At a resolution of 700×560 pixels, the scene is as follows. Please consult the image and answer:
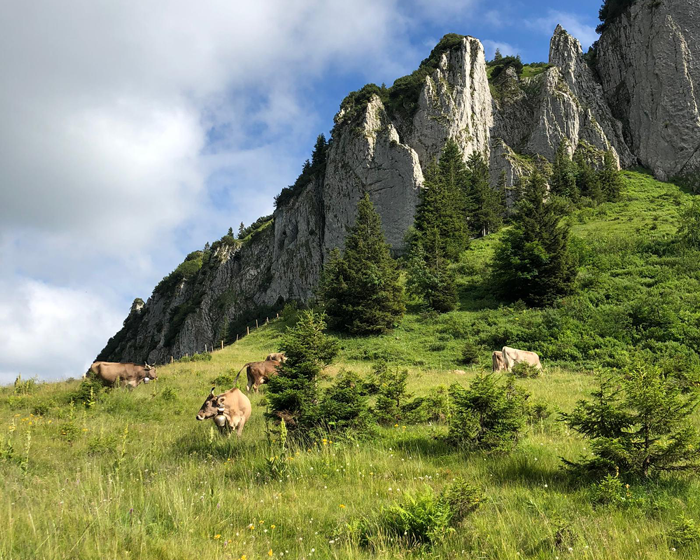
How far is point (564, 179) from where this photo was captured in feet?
194

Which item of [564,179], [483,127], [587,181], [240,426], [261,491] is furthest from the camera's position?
[483,127]

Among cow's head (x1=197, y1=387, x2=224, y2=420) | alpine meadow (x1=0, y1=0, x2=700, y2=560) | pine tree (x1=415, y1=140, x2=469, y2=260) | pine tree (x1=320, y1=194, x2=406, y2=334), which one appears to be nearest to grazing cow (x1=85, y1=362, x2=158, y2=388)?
alpine meadow (x1=0, y1=0, x2=700, y2=560)

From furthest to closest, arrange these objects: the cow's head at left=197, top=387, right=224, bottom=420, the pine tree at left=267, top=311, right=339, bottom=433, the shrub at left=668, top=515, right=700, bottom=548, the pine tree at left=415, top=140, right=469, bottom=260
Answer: the pine tree at left=415, top=140, right=469, bottom=260, the cow's head at left=197, top=387, right=224, bottom=420, the pine tree at left=267, top=311, right=339, bottom=433, the shrub at left=668, top=515, right=700, bottom=548

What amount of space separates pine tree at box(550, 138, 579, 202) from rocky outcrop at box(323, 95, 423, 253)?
65.8ft

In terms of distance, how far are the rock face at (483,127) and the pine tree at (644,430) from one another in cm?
5608

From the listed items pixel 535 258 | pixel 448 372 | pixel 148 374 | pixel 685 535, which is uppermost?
pixel 535 258

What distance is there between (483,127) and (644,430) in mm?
75114

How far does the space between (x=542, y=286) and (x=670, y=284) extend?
791 centimetres

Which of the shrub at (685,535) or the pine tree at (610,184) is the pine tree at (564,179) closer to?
the pine tree at (610,184)

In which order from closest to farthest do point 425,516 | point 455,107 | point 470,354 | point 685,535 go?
1. point 685,535
2. point 425,516
3. point 470,354
4. point 455,107

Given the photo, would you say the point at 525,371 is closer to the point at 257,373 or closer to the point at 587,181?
the point at 257,373

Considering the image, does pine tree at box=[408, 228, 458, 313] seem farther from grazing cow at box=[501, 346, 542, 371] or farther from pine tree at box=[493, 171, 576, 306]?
grazing cow at box=[501, 346, 542, 371]

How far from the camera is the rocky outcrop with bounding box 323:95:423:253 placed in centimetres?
6278

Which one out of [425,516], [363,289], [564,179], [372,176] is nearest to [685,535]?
[425,516]
